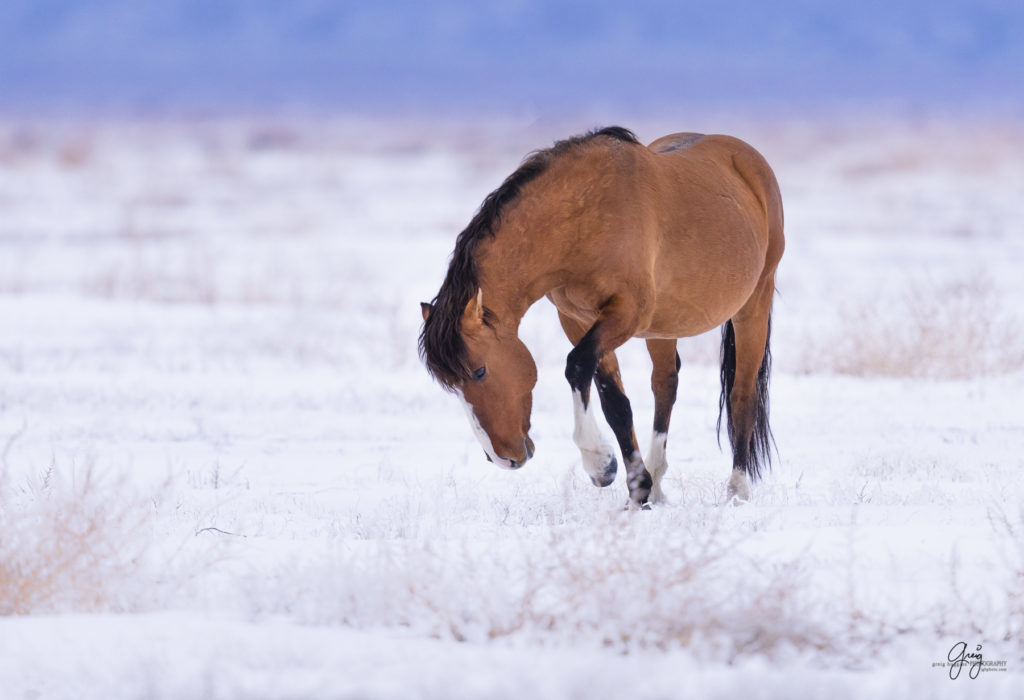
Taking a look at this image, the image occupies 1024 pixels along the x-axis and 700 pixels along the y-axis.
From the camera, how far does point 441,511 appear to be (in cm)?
549

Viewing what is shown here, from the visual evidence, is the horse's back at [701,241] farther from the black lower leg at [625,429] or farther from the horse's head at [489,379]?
the horse's head at [489,379]

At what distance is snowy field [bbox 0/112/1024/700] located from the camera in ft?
11.8

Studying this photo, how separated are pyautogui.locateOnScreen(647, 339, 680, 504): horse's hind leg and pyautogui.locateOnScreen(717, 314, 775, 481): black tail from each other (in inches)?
14.5

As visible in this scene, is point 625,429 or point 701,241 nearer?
point 625,429

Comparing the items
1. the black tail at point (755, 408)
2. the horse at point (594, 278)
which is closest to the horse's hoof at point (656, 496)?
the horse at point (594, 278)

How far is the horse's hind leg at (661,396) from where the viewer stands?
20.5ft
